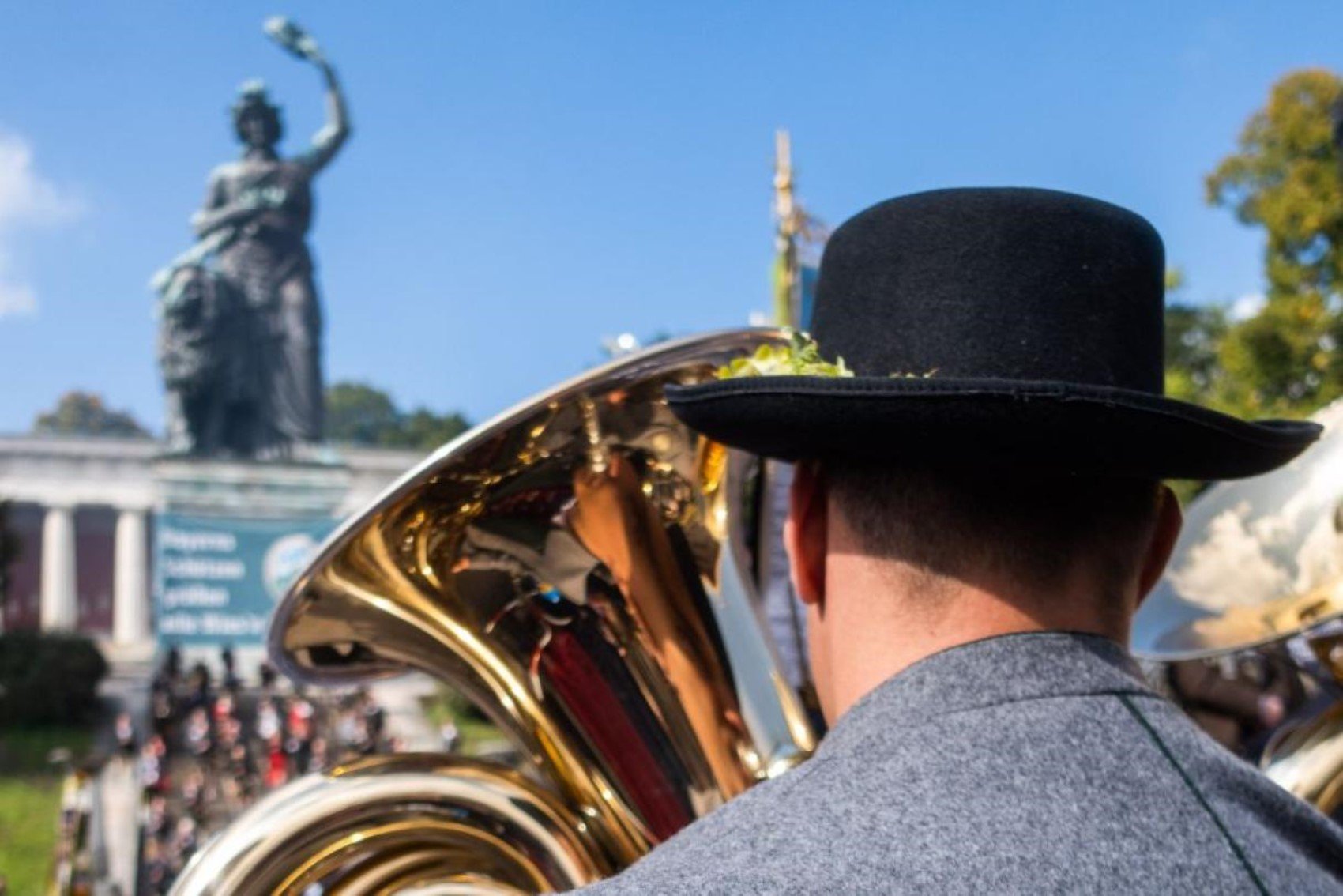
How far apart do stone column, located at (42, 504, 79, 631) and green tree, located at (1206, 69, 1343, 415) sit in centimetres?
2837

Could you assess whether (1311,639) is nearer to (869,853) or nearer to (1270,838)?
(1270,838)

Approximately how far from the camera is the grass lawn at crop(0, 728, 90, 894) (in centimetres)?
1445

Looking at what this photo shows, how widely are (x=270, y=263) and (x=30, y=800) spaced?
15826mm

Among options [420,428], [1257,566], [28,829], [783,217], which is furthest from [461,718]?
[420,428]

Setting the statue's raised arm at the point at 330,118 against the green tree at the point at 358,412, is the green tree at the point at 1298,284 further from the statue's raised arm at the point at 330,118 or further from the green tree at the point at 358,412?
the green tree at the point at 358,412

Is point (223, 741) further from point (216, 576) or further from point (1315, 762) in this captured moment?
point (1315, 762)

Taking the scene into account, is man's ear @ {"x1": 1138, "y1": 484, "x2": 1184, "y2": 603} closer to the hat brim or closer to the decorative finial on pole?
the hat brim

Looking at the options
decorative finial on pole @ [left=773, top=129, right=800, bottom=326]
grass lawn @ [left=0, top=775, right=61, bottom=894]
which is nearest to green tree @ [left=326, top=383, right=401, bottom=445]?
grass lawn @ [left=0, top=775, right=61, bottom=894]

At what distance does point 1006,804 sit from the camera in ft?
3.15

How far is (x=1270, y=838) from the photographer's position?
1068 mm

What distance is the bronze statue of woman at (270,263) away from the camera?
2964cm

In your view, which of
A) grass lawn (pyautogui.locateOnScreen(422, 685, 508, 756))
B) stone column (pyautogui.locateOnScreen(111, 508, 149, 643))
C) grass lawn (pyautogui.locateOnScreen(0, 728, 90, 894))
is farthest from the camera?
stone column (pyautogui.locateOnScreen(111, 508, 149, 643))

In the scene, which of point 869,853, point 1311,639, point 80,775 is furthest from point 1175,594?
point 80,775

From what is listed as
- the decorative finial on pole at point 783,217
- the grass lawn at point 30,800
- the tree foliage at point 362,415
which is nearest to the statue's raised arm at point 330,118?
the grass lawn at point 30,800
